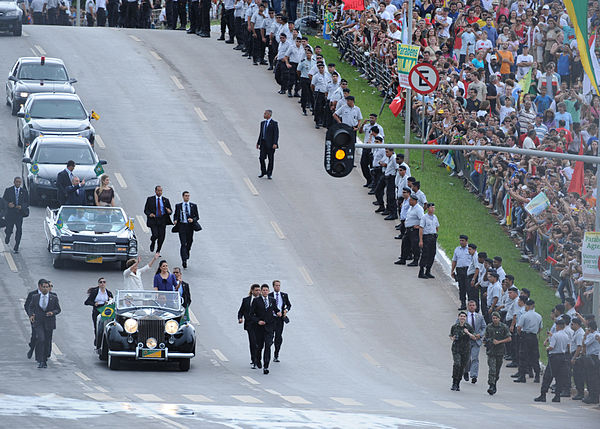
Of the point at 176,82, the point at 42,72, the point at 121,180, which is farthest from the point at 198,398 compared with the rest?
the point at 176,82

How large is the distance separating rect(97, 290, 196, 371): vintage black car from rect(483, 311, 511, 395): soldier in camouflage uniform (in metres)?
5.23

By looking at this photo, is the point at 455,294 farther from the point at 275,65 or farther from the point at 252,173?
the point at 275,65

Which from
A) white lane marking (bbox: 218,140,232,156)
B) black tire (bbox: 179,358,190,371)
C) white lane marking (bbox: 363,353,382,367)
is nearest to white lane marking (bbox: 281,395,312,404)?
black tire (bbox: 179,358,190,371)

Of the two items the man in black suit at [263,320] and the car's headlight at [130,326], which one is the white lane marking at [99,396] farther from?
the man in black suit at [263,320]

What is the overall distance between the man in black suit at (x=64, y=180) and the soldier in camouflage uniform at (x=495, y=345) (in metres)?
12.0

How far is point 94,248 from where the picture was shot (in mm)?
28891

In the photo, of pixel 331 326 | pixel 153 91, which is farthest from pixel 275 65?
pixel 331 326

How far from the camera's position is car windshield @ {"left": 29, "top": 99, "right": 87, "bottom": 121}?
36.6 meters

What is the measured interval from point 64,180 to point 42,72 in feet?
31.3

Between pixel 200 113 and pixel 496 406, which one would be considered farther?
pixel 200 113

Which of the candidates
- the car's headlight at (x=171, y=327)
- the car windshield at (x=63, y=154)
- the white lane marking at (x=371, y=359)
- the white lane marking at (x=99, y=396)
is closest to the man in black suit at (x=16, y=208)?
the car windshield at (x=63, y=154)

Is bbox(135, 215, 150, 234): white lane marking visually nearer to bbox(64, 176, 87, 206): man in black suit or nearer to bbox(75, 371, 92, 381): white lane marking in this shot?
bbox(64, 176, 87, 206): man in black suit

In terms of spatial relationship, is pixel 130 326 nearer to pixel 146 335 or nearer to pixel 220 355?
pixel 146 335

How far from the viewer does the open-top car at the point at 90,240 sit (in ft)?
94.5
